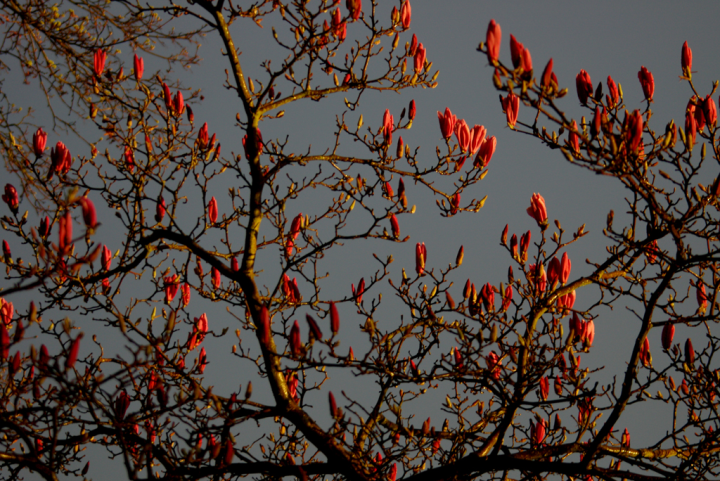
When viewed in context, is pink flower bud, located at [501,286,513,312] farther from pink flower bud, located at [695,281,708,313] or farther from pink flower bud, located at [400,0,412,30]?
pink flower bud, located at [400,0,412,30]

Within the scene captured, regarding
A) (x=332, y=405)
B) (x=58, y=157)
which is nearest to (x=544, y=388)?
(x=332, y=405)

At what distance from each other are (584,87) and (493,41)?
114 cm

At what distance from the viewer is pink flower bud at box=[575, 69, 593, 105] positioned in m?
2.87

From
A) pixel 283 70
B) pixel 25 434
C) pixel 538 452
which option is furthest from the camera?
pixel 283 70

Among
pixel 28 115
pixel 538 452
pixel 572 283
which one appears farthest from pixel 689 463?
pixel 28 115

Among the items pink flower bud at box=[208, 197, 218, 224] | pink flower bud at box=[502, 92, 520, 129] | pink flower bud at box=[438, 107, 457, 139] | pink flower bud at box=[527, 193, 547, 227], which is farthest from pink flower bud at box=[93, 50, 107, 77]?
pink flower bud at box=[527, 193, 547, 227]

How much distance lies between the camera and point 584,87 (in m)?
2.88

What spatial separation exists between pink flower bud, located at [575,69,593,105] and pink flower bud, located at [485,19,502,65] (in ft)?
3.60

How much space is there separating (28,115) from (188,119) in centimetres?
205

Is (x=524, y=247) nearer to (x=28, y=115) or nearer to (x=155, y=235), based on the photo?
(x=155, y=235)

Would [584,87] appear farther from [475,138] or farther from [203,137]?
[203,137]

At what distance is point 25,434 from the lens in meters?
2.49

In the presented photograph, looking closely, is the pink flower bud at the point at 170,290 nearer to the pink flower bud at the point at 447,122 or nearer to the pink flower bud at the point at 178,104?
the pink flower bud at the point at 178,104

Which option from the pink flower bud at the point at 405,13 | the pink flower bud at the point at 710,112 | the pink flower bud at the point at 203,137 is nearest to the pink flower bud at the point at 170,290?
the pink flower bud at the point at 203,137
